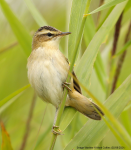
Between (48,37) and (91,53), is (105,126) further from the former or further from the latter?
(48,37)

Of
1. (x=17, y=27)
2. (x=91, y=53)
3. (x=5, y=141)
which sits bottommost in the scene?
(x=5, y=141)

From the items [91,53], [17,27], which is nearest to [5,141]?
[91,53]

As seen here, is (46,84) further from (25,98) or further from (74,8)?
(25,98)

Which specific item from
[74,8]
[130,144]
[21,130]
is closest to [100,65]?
[74,8]

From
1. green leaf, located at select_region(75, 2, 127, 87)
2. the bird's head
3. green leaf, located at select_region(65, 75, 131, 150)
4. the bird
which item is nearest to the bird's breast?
the bird

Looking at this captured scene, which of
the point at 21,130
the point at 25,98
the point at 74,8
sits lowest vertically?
the point at 21,130

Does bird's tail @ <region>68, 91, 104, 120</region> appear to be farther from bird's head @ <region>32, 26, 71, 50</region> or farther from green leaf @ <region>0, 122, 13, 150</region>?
green leaf @ <region>0, 122, 13, 150</region>

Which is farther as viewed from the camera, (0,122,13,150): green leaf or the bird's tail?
the bird's tail
